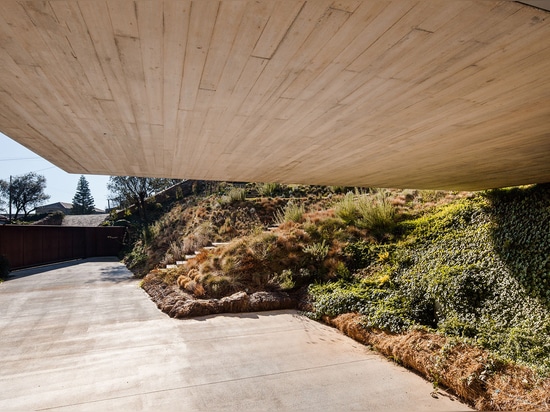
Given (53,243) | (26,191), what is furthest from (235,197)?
(26,191)

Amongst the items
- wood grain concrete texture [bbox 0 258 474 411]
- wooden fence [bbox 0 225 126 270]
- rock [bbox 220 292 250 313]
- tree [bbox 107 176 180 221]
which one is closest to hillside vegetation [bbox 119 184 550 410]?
rock [bbox 220 292 250 313]

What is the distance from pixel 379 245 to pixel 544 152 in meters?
3.93

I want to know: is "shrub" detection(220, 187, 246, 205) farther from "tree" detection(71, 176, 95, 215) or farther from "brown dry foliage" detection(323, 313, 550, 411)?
"tree" detection(71, 176, 95, 215)

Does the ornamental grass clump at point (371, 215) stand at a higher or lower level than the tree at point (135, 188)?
lower

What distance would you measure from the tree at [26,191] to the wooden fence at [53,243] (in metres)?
16.6

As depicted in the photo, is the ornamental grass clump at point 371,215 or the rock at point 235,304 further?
the ornamental grass clump at point 371,215

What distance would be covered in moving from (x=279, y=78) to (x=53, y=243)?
55.0 ft

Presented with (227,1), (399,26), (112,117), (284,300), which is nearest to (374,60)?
(399,26)

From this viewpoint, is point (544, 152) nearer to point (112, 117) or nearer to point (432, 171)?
point (432, 171)

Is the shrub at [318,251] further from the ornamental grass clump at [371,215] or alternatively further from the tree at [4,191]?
the tree at [4,191]

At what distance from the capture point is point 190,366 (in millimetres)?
3762

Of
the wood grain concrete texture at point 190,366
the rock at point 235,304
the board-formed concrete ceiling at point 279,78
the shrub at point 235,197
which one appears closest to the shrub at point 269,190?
the shrub at point 235,197

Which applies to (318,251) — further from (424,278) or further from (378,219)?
(424,278)

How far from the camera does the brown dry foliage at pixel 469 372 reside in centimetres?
284
